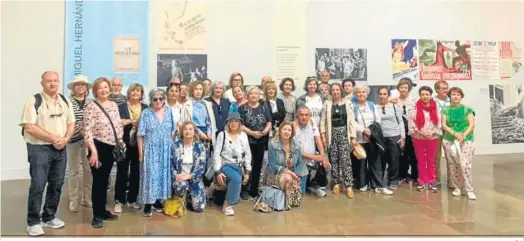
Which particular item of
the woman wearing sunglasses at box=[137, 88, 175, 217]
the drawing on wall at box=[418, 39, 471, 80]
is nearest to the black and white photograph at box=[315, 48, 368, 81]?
the drawing on wall at box=[418, 39, 471, 80]

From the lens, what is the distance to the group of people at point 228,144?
3336 mm

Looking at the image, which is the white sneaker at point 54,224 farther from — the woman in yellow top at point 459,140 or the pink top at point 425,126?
the woman in yellow top at point 459,140

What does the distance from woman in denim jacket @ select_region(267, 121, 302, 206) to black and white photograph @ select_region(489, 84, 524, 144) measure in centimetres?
554

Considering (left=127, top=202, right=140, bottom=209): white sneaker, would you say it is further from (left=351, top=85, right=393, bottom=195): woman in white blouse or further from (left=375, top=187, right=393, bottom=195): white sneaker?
(left=375, top=187, right=393, bottom=195): white sneaker

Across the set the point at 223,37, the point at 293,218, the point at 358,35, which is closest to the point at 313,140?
the point at 293,218

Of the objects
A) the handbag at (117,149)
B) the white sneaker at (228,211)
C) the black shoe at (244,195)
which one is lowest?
the white sneaker at (228,211)

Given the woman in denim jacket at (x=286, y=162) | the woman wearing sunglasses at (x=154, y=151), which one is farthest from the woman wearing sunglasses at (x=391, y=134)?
the woman wearing sunglasses at (x=154, y=151)

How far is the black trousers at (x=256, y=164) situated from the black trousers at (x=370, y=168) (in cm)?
120

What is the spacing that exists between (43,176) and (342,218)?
8.66ft

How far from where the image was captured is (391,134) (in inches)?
193

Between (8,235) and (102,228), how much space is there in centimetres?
72

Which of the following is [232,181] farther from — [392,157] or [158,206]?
[392,157]

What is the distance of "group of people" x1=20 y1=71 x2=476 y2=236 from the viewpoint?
3336mm

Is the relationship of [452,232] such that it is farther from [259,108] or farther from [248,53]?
[248,53]
